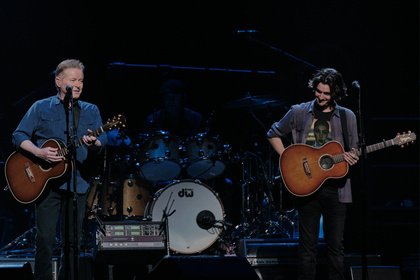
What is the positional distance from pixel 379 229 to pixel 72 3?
5.45m

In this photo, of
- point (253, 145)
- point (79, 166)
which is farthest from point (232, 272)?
point (253, 145)

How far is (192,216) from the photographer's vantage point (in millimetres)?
9305

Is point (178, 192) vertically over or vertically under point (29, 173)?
under

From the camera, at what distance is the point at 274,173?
10070 mm

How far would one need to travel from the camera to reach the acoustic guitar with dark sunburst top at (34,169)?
6395 mm

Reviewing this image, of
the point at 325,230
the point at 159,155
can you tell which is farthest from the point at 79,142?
the point at 159,155

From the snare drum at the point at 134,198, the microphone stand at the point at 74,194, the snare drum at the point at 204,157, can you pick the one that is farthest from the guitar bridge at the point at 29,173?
the snare drum at the point at 204,157

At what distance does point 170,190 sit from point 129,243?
63.3 inches

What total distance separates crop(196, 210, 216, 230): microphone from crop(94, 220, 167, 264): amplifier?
147 centimetres

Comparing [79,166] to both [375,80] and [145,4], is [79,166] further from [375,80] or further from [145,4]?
[375,80]

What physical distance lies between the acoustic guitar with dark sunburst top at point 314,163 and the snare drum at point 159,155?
261 centimetres

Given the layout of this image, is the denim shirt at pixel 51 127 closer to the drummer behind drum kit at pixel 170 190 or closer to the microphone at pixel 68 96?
the microphone at pixel 68 96

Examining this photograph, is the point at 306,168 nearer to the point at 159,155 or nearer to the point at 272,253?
the point at 272,253

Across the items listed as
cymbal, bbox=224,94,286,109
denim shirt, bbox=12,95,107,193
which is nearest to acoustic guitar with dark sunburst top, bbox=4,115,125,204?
denim shirt, bbox=12,95,107,193
